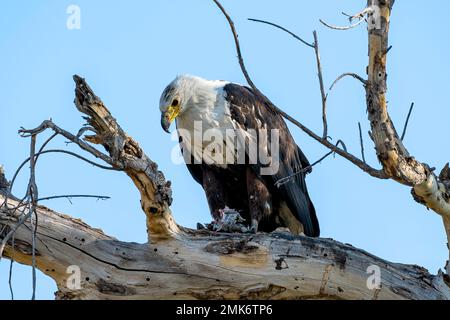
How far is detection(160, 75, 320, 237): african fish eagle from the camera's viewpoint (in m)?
7.41

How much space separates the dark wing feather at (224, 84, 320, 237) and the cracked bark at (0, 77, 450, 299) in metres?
1.77

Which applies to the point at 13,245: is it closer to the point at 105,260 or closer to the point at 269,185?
the point at 105,260

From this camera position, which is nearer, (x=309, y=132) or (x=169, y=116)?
(x=309, y=132)

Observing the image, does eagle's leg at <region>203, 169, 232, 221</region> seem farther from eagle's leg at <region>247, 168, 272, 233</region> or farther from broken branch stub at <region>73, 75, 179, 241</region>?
broken branch stub at <region>73, 75, 179, 241</region>

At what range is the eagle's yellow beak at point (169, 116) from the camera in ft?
24.1

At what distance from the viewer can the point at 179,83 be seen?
25.3ft

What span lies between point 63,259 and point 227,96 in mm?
2780

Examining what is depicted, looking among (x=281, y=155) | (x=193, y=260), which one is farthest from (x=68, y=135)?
(x=281, y=155)

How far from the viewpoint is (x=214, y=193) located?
303 inches

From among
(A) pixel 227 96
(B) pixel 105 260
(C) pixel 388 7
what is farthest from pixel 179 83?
(C) pixel 388 7

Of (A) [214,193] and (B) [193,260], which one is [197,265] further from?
(A) [214,193]

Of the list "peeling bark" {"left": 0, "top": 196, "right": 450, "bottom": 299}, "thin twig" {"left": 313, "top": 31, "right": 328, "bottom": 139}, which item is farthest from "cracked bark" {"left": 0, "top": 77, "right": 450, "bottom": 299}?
"thin twig" {"left": 313, "top": 31, "right": 328, "bottom": 139}

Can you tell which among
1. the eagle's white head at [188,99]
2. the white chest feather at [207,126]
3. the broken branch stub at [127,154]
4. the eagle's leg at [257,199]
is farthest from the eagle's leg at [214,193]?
the broken branch stub at [127,154]

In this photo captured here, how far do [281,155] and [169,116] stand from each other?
45.2 inches
